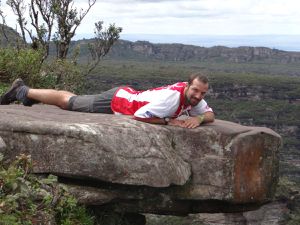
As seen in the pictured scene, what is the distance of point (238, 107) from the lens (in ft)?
372

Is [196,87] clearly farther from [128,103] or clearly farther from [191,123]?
[128,103]

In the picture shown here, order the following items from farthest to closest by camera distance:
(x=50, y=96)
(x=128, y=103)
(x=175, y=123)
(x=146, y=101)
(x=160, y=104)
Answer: (x=50, y=96)
(x=128, y=103)
(x=175, y=123)
(x=146, y=101)
(x=160, y=104)

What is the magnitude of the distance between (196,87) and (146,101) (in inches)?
39.9

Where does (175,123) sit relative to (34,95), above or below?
below

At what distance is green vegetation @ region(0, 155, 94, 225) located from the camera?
18.9 ft

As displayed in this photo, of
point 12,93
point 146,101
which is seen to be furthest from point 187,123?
point 12,93

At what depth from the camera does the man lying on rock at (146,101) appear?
9.32 meters

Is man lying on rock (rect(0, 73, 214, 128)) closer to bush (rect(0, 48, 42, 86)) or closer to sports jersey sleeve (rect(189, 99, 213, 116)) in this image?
sports jersey sleeve (rect(189, 99, 213, 116))

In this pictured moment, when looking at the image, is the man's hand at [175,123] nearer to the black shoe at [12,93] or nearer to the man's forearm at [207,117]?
the man's forearm at [207,117]

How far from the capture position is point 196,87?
30.1 ft

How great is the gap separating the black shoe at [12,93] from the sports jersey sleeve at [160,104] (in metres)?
2.74

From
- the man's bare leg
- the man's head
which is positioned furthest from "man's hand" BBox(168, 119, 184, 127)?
the man's bare leg

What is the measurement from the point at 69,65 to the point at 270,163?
9.91m

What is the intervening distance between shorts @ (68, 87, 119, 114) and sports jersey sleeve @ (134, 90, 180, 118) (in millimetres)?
996
